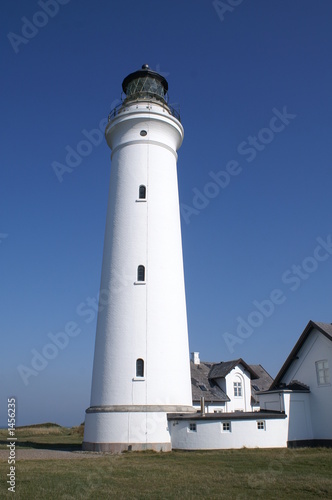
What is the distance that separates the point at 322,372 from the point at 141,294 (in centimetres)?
928

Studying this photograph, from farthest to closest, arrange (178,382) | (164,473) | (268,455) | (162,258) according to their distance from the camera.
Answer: (162,258) → (178,382) → (268,455) → (164,473)

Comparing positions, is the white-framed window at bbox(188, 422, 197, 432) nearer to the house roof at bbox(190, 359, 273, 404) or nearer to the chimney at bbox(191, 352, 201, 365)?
the house roof at bbox(190, 359, 273, 404)

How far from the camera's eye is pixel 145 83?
25297 mm

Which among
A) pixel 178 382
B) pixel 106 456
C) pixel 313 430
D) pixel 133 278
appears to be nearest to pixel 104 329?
pixel 133 278

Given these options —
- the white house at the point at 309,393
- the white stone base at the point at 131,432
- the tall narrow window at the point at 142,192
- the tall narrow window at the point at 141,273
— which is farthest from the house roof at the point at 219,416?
the tall narrow window at the point at 142,192

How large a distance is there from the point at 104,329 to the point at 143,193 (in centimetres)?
705

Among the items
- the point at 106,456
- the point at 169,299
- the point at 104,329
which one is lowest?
the point at 106,456

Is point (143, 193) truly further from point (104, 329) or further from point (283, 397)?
point (283, 397)

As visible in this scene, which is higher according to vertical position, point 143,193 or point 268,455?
point 143,193

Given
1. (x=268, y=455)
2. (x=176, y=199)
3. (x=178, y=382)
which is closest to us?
(x=268, y=455)

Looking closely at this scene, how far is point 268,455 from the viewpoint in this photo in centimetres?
1595

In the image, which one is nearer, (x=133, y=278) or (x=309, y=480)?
(x=309, y=480)

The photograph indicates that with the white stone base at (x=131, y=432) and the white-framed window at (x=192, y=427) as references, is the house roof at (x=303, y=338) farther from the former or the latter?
the white stone base at (x=131, y=432)

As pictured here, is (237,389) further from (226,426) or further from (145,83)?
(145,83)
